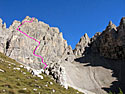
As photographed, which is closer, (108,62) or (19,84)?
(19,84)

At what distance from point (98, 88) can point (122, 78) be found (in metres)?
29.8

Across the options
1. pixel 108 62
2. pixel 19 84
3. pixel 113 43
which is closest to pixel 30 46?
pixel 108 62

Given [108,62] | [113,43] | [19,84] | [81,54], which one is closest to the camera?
[19,84]

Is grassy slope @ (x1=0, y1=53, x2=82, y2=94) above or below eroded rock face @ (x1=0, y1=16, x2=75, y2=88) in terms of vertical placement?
below

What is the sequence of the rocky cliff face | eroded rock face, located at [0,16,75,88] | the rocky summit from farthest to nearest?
eroded rock face, located at [0,16,75,88]
the rocky summit
the rocky cliff face

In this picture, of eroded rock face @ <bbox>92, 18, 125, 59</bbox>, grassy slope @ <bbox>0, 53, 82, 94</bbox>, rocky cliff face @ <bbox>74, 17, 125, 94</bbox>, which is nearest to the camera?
grassy slope @ <bbox>0, 53, 82, 94</bbox>

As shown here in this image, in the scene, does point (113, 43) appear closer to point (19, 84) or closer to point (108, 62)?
point (108, 62)

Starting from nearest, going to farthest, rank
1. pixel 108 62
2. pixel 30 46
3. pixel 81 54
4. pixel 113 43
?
pixel 108 62
pixel 113 43
pixel 30 46
pixel 81 54

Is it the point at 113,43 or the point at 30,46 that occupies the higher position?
the point at 30,46

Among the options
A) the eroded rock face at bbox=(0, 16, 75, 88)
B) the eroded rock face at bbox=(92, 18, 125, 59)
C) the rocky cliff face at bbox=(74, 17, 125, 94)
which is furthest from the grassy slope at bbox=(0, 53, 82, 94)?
the eroded rock face at bbox=(92, 18, 125, 59)

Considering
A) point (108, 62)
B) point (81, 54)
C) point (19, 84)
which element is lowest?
point (19, 84)

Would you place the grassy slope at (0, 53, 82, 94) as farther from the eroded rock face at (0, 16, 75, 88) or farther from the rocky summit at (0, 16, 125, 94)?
the eroded rock face at (0, 16, 75, 88)

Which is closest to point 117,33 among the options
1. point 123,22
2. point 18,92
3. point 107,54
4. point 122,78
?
point 123,22

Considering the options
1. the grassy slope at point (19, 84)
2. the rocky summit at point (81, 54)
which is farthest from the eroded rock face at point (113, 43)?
the grassy slope at point (19, 84)
